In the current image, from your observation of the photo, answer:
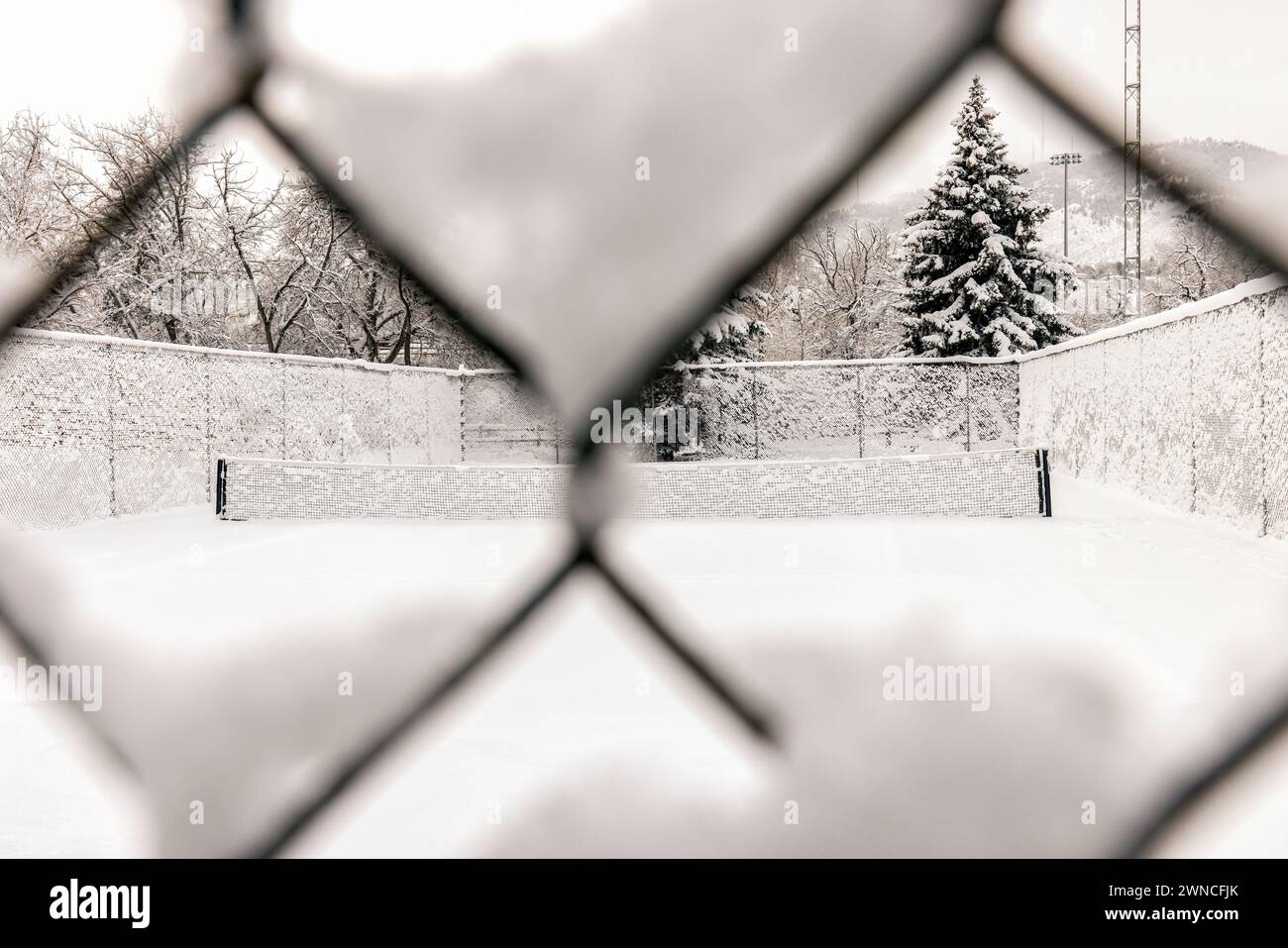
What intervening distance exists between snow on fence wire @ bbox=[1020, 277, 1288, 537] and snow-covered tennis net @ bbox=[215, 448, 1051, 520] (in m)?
1.31

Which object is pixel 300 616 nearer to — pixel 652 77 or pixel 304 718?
→ pixel 304 718

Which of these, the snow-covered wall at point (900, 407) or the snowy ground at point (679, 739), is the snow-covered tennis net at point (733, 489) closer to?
the snowy ground at point (679, 739)

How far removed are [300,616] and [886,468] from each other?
8.70m

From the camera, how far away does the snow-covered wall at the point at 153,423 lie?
25.8ft

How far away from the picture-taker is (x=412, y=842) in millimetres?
641

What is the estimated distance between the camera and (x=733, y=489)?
28.7ft

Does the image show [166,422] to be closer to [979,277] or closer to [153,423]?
[153,423]

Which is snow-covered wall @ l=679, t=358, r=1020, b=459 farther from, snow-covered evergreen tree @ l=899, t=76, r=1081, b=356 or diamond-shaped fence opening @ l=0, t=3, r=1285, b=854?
diamond-shaped fence opening @ l=0, t=3, r=1285, b=854

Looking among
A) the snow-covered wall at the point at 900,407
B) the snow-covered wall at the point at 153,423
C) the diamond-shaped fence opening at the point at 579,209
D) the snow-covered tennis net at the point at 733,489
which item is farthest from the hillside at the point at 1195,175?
the snow-covered wall at the point at 900,407

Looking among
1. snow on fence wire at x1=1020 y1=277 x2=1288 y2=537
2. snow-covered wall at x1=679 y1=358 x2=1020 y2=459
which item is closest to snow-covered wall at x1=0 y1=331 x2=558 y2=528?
snow on fence wire at x1=1020 y1=277 x2=1288 y2=537

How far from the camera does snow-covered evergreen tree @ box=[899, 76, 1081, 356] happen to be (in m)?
19.5
